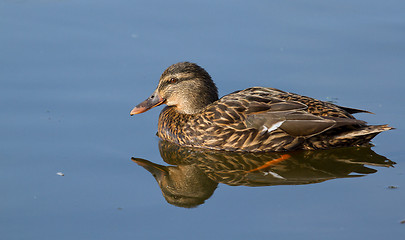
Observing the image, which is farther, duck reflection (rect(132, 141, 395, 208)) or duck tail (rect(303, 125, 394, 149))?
duck tail (rect(303, 125, 394, 149))

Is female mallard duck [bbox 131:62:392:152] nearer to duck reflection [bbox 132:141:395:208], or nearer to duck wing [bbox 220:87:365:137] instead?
duck wing [bbox 220:87:365:137]

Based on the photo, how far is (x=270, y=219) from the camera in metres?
7.11

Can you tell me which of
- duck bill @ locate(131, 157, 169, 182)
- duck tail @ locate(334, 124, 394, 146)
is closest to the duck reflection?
duck bill @ locate(131, 157, 169, 182)

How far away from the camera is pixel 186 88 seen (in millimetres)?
9742

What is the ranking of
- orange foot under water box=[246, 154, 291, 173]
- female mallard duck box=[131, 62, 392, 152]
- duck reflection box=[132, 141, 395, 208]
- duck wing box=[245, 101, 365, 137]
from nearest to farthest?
duck reflection box=[132, 141, 395, 208], orange foot under water box=[246, 154, 291, 173], duck wing box=[245, 101, 365, 137], female mallard duck box=[131, 62, 392, 152]

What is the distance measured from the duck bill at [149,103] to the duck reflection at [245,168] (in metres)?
0.70

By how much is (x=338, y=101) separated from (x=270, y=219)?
3.44 m

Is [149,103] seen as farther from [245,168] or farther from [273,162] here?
[273,162]

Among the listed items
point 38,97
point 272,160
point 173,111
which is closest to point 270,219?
point 272,160

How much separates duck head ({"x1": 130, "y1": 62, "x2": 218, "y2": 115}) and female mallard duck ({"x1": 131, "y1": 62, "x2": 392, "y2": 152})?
0.19 meters

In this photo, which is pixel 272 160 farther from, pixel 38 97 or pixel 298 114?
pixel 38 97

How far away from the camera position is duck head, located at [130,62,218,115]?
9.68 m

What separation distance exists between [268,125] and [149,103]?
185cm

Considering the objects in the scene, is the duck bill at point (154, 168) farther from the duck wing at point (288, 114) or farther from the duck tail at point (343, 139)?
the duck tail at point (343, 139)
